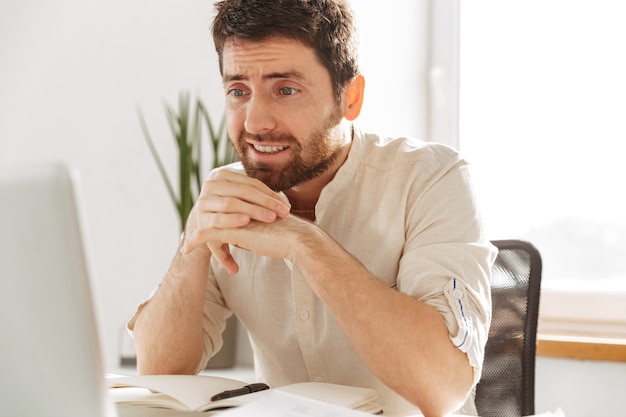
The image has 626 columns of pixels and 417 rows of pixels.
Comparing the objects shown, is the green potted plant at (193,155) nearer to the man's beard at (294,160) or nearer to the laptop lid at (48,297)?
the man's beard at (294,160)

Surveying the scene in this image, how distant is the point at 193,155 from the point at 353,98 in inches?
39.0

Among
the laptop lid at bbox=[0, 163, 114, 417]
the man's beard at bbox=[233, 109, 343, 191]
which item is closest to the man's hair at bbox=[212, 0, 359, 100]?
the man's beard at bbox=[233, 109, 343, 191]

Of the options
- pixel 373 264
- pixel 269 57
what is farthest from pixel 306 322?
pixel 269 57

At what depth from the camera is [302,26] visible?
4.96 ft

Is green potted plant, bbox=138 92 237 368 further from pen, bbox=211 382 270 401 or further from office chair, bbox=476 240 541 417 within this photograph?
pen, bbox=211 382 270 401

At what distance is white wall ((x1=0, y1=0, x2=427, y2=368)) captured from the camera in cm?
256

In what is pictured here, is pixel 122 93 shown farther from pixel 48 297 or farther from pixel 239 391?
pixel 48 297

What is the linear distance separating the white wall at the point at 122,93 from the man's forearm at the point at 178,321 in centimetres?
105

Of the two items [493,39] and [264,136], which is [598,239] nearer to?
[493,39]

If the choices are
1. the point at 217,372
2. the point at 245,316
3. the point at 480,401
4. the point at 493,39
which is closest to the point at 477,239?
the point at 480,401

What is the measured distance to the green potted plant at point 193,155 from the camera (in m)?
2.30

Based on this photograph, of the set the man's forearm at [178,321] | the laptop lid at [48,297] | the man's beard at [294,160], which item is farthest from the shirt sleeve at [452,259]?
the laptop lid at [48,297]

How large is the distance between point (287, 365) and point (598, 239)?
1.24m

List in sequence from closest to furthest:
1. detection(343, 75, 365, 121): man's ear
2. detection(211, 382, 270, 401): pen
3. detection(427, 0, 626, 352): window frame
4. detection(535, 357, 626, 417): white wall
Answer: detection(211, 382, 270, 401): pen < detection(343, 75, 365, 121): man's ear < detection(535, 357, 626, 417): white wall < detection(427, 0, 626, 352): window frame
